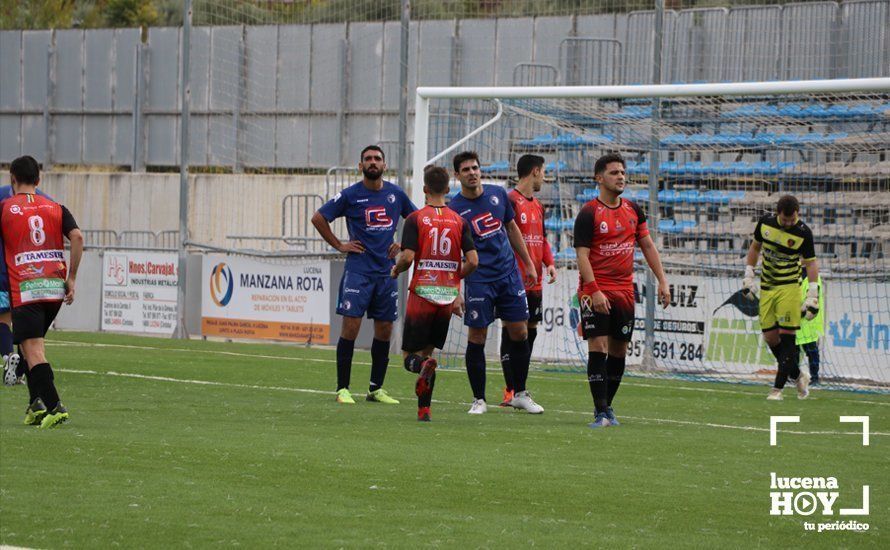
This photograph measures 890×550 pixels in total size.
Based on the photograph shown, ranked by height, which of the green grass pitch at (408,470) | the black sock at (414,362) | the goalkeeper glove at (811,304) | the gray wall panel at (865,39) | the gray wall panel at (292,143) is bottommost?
the green grass pitch at (408,470)

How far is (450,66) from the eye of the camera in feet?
103

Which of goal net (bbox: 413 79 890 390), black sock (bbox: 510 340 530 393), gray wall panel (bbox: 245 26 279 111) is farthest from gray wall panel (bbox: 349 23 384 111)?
black sock (bbox: 510 340 530 393)

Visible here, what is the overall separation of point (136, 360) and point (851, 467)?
428 inches

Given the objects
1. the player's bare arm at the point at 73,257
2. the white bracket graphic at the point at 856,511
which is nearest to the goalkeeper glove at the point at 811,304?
the white bracket graphic at the point at 856,511

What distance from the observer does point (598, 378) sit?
37.4 feet

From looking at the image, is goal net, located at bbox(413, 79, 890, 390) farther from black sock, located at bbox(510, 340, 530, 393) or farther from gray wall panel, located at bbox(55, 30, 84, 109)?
gray wall panel, located at bbox(55, 30, 84, 109)

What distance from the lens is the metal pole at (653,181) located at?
19.0 m

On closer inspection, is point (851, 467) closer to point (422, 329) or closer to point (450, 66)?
point (422, 329)

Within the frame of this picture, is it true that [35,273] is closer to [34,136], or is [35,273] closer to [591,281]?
[591,281]

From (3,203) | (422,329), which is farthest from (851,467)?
(3,203)

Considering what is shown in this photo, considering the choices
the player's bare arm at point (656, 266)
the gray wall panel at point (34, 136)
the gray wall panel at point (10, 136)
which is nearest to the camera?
the player's bare arm at point (656, 266)

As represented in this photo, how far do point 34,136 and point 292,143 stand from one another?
960 centimetres

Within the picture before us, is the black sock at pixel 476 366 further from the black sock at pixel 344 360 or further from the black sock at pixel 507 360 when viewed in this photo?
the black sock at pixel 344 360

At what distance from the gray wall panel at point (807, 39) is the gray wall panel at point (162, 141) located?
57.3 ft
